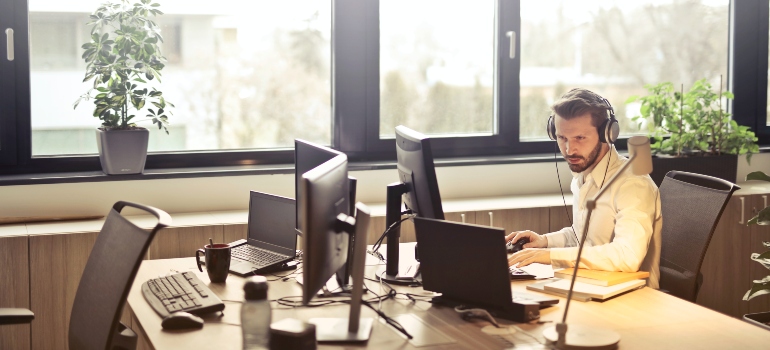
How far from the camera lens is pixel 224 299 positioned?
2.22m

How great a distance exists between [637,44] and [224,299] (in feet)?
9.56

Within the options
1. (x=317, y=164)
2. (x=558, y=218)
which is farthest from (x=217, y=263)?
(x=558, y=218)

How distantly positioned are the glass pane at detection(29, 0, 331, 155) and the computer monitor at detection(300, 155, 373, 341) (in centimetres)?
174

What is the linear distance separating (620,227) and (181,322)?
1.29 metres

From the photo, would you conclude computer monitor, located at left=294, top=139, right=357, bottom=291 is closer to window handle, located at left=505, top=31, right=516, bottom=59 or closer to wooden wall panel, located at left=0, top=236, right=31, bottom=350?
wooden wall panel, located at left=0, top=236, right=31, bottom=350

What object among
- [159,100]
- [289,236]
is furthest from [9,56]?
[289,236]

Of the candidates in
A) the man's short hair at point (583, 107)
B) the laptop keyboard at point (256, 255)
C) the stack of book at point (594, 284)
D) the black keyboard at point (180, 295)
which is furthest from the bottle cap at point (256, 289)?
the man's short hair at point (583, 107)

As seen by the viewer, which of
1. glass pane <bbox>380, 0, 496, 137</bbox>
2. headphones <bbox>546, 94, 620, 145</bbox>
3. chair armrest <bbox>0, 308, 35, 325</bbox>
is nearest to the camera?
chair armrest <bbox>0, 308, 35, 325</bbox>

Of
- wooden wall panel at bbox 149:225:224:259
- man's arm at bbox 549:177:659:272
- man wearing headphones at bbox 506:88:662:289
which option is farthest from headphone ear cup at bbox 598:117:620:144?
wooden wall panel at bbox 149:225:224:259

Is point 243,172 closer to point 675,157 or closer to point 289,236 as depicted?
point 289,236

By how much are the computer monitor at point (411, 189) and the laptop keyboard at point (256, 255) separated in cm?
36

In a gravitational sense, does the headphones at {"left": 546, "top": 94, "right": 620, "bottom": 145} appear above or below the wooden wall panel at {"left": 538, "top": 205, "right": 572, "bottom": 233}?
above

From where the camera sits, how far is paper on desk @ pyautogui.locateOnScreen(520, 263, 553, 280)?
2.46 meters

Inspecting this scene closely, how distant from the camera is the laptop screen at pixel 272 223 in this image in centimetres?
258
